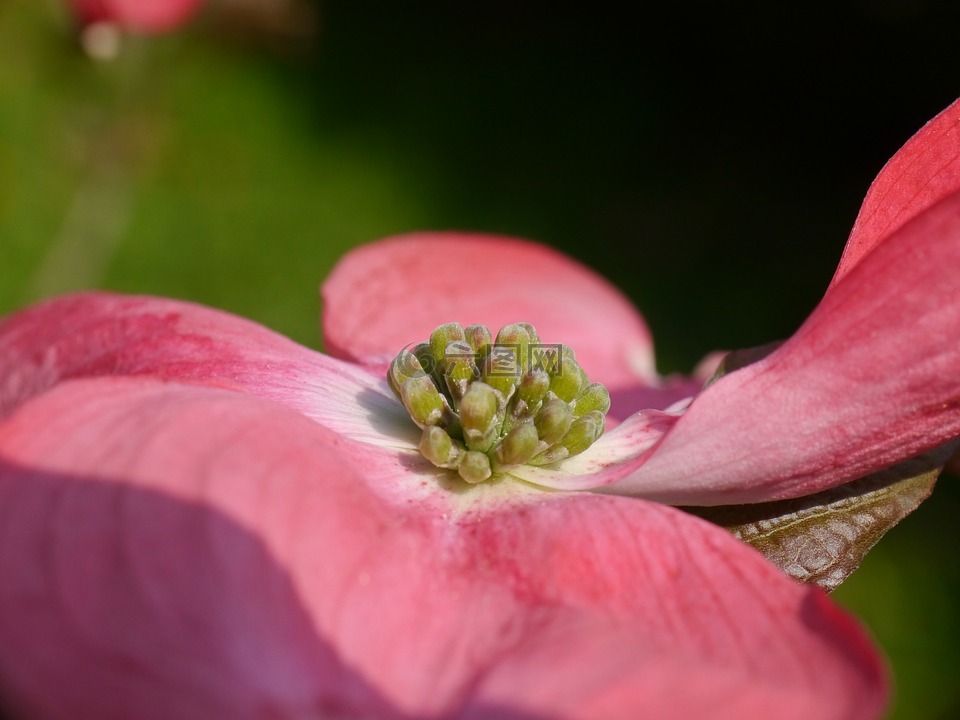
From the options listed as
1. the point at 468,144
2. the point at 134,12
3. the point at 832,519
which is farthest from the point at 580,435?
the point at 468,144

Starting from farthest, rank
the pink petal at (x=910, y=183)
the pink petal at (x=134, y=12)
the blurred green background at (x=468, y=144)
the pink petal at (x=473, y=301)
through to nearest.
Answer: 1. the blurred green background at (x=468, y=144)
2. the pink petal at (x=134, y=12)
3. the pink petal at (x=473, y=301)
4. the pink petal at (x=910, y=183)

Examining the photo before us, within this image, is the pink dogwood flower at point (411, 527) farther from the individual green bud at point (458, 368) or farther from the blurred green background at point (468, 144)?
the blurred green background at point (468, 144)

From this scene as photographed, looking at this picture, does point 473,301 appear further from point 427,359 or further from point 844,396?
point 844,396

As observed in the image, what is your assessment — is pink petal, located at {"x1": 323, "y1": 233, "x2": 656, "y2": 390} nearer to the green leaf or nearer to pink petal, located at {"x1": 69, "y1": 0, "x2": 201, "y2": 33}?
→ the green leaf

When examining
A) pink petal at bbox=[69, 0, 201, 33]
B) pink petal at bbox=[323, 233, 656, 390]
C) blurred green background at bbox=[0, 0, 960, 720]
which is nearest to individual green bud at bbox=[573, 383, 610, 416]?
pink petal at bbox=[323, 233, 656, 390]

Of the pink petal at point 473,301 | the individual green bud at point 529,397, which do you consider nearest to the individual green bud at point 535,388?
the individual green bud at point 529,397
